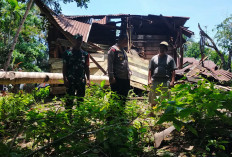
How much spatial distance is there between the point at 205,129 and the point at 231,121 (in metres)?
0.76

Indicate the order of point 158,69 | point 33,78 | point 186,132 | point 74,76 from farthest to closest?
point 33,78 → point 158,69 → point 74,76 → point 186,132

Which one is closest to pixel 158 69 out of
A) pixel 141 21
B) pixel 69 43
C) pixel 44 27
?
pixel 69 43

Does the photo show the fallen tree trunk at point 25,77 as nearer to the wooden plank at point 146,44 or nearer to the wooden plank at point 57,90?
the wooden plank at point 57,90

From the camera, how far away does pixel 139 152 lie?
1.99 metres

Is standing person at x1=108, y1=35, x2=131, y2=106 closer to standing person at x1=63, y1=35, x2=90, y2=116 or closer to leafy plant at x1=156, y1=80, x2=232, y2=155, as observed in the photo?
standing person at x1=63, y1=35, x2=90, y2=116

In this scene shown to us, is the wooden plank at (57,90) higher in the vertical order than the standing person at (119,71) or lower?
lower

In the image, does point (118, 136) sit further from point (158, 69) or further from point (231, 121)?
point (158, 69)

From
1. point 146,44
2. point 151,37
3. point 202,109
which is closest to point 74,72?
point 202,109

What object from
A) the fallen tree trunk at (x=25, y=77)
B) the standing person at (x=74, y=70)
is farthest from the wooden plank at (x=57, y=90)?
the standing person at (x=74, y=70)

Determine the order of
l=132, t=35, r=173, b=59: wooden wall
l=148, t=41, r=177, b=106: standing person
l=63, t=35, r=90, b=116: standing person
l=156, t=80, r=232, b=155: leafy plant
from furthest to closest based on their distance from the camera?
l=132, t=35, r=173, b=59: wooden wall < l=148, t=41, r=177, b=106: standing person < l=63, t=35, r=90, b=116: standing person < l=156, t=80, r=232, b=155: leafy plant

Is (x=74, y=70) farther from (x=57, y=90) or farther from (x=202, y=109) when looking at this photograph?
(x=57, y=90)

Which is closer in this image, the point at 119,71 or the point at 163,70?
the point at 119,71

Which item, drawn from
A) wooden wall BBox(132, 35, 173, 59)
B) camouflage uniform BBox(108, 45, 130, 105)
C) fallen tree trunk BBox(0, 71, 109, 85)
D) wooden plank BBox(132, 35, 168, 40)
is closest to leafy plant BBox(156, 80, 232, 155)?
camouflage uniform BBox(108, 45, 130, 105)

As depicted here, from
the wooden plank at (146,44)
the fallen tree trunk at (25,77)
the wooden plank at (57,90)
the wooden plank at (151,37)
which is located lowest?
the wooden plank at (57,90)
